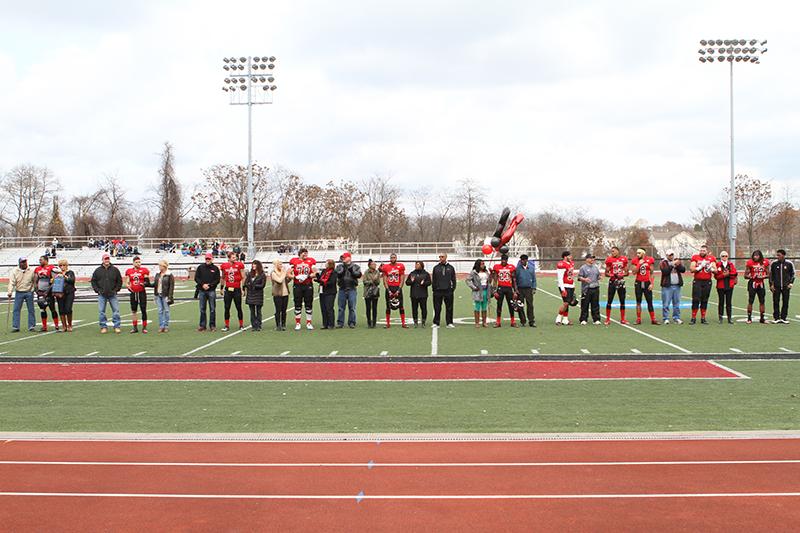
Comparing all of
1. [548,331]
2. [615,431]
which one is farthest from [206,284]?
[615,431]

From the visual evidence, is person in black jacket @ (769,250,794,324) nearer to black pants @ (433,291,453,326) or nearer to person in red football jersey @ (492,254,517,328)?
person in red football jersey @ (492,254,517,328)

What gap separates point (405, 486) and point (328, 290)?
471 inches

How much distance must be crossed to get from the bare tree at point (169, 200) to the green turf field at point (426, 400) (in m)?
63.1

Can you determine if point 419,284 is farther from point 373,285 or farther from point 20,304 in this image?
point 20,304

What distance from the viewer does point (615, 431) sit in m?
8.34

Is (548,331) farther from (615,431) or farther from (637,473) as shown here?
(637,473)

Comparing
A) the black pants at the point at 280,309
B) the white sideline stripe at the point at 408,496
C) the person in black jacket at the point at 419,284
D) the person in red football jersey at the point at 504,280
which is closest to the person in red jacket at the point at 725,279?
the person in red football jersey at the point at 504,280

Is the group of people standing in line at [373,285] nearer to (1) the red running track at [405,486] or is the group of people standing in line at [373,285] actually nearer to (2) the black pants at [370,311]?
(2) the black pants at [370,311]

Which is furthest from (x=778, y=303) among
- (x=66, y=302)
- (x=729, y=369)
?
(x=66, y=302)

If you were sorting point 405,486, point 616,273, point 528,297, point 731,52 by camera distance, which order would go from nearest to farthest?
point 405,486, point 616,273, point 528,297, point 731,52

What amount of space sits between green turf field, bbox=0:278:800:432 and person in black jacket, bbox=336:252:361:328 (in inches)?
120

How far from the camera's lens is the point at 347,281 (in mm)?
18391

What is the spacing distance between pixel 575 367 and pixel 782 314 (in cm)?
860

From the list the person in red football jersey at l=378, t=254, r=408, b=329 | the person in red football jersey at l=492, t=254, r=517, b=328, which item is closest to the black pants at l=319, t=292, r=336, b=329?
the person in red football jersey at l=378, t=254, r=408, b=329
